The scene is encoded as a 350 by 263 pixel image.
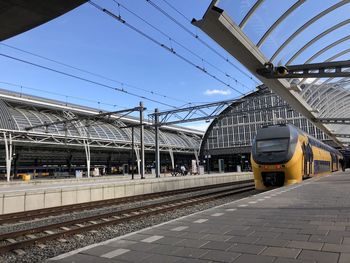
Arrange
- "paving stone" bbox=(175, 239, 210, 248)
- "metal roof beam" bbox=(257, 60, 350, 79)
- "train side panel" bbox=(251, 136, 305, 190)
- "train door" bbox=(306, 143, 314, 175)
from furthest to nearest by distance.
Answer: "train door" bbox=(306, 143, 314, 175)
"train side panel" bbox=(251, 136, 305, 190)
"metal roof beam" bbox=(257, 60, 350, 79)
"paving stone" bbox=(175, 239, 210, 248)

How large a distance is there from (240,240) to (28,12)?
191 inches

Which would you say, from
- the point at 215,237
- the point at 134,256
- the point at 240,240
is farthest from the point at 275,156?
the point at 134,256

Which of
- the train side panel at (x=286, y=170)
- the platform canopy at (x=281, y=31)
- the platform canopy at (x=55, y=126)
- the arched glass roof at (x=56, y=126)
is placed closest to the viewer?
the platform canopy at (x=281, y=31)

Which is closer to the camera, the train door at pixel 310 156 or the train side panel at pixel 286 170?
the train side panel at pixel 286 170

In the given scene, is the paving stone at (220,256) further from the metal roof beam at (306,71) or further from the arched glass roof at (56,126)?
the arched glass roof at (56,126)

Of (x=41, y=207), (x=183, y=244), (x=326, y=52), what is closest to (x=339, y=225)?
(x=183, y=244)

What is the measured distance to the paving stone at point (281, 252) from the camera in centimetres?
521

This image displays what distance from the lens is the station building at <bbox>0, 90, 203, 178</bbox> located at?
44562mm

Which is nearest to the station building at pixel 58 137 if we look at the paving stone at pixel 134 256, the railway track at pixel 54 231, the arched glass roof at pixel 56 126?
the arched glass roof at pixel 56 126

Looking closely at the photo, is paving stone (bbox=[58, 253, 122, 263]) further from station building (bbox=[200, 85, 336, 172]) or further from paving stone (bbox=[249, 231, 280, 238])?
station building (bbox=[200, 85, 336, 172])

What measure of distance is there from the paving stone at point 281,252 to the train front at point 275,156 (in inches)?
517

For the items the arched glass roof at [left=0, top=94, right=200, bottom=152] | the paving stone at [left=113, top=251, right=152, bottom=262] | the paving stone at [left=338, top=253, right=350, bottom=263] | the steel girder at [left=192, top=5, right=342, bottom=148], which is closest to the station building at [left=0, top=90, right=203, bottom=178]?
the arched glass roof at [left=0, top=94, right=200, bottom=152]

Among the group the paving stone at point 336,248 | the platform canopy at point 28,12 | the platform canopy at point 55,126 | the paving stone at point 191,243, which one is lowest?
the paving stone at point 191,243

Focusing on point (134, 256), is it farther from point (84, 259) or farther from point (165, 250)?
point (84, 259)
